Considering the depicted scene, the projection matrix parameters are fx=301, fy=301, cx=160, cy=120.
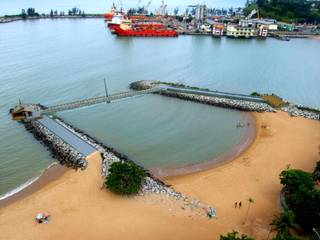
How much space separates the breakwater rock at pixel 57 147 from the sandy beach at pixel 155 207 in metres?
1.15

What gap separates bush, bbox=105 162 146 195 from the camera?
2269cm

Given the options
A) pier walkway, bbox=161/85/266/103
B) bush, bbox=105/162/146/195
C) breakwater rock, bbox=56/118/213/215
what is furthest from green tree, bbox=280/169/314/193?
pier walkway, bbox=161/85/266/103

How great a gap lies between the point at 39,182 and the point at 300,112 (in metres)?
32.7

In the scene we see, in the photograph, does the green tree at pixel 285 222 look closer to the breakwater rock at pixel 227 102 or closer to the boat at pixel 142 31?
the breakwater rock at pixel 227 102

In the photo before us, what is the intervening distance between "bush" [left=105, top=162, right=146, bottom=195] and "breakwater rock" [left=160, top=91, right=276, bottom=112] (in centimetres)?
2260

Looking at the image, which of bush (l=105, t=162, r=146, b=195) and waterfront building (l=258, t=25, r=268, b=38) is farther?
waterfront building (l=258, t=25, r=268, b=38)

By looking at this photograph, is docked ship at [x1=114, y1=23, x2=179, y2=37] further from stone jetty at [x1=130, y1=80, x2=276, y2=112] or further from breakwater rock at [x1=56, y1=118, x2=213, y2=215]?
breakwater rock at [x1=56, y1=118, x2=213, y2=215]

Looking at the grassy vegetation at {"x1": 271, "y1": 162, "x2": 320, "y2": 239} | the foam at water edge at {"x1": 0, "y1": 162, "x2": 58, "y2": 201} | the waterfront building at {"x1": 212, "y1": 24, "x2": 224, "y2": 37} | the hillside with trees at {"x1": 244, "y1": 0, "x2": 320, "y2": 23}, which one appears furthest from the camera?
the hillside with trees at {"x1": 244, "y1": 0, "x2": 320, "y2": 23}

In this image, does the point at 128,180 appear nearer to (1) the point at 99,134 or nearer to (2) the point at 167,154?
(2) the point at 167,154

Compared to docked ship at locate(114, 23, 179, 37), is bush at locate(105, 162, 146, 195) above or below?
below

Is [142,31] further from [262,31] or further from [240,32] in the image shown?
[262,31]

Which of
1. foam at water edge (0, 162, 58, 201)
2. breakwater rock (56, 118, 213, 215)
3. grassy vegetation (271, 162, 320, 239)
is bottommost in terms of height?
foam at water edge (0, 162, 58, 201)

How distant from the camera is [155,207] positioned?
860 inches

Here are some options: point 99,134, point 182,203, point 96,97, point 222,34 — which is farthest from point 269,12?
point 182,203
